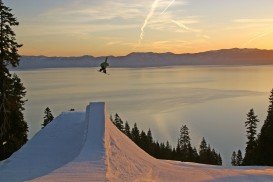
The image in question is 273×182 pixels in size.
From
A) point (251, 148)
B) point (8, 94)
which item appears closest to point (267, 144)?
point (251, 148)

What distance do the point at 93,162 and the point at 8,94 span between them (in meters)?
16.0

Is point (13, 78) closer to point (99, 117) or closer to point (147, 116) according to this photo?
point (99, 117)

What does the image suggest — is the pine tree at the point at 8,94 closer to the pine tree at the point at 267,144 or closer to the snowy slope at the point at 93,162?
the snowy slope at the point at 93,162

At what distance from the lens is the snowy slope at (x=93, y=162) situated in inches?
462

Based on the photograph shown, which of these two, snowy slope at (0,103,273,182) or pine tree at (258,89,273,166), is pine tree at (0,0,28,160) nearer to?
snowy slope at (0,103,273,182)

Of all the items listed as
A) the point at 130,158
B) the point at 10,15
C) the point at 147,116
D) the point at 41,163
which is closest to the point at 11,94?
the point at 10,15

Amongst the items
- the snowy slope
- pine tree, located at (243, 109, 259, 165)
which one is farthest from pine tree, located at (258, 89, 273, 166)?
the snowy slope

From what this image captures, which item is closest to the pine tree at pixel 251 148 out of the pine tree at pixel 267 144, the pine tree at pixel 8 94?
the pine tree at pixel 267 144

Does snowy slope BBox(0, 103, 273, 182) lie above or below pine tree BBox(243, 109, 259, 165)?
above

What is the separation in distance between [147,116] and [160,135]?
20.2 metres

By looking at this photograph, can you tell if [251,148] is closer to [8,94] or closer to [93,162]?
[8,94]

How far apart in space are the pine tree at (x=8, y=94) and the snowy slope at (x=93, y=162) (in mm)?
8306

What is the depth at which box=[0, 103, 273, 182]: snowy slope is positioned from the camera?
11727 mm

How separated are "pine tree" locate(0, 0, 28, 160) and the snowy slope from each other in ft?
27.3
